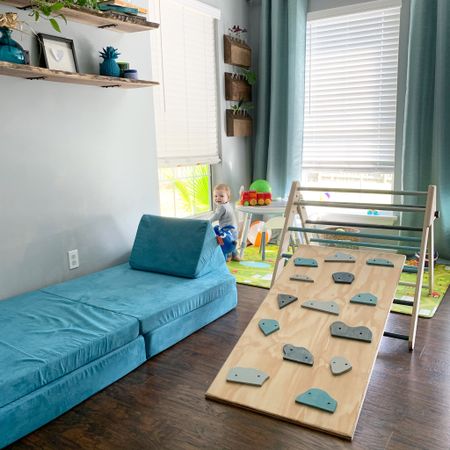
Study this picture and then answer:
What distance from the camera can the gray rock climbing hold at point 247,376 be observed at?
182cm

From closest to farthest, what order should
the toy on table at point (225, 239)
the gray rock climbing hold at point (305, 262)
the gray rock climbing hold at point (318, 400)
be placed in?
the gray rock climbing hold at point (318, 400) → the gray rock climbing hold at point (305, 262) → the toy on table at point (225, 239)

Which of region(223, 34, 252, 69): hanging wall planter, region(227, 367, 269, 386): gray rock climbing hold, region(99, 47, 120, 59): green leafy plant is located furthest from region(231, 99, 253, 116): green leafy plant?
region(227, 367, 269, 386): gray rock climbing hold

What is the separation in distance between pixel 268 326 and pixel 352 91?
292 centimetres

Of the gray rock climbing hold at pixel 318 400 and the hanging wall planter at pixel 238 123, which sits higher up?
the hanging wall planter at pixel 238 123

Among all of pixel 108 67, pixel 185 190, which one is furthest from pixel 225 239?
pixel 108 67

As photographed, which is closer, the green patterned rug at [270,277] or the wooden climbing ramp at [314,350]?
the wooden climbing ramp at [314,350]

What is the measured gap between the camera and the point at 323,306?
218 cm

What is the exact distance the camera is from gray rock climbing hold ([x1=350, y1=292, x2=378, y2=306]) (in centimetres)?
217

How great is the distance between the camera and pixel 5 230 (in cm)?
248

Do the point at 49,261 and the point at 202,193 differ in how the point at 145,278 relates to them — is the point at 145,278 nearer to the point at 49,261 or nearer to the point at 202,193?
the point at 49,261

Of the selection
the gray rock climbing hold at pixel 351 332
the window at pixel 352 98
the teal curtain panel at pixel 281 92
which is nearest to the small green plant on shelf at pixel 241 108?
the teal curtain panel at pixel 281 92

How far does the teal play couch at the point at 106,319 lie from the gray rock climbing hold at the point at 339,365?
0.93 metres

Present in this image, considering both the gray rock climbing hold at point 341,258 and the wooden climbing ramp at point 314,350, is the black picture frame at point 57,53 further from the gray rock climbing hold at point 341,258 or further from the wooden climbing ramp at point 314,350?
the gray rock climbing hold at point 341,258

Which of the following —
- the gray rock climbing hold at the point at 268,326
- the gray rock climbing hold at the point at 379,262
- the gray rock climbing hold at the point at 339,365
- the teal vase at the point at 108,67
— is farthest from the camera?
the teal vase at the point at 108,67
